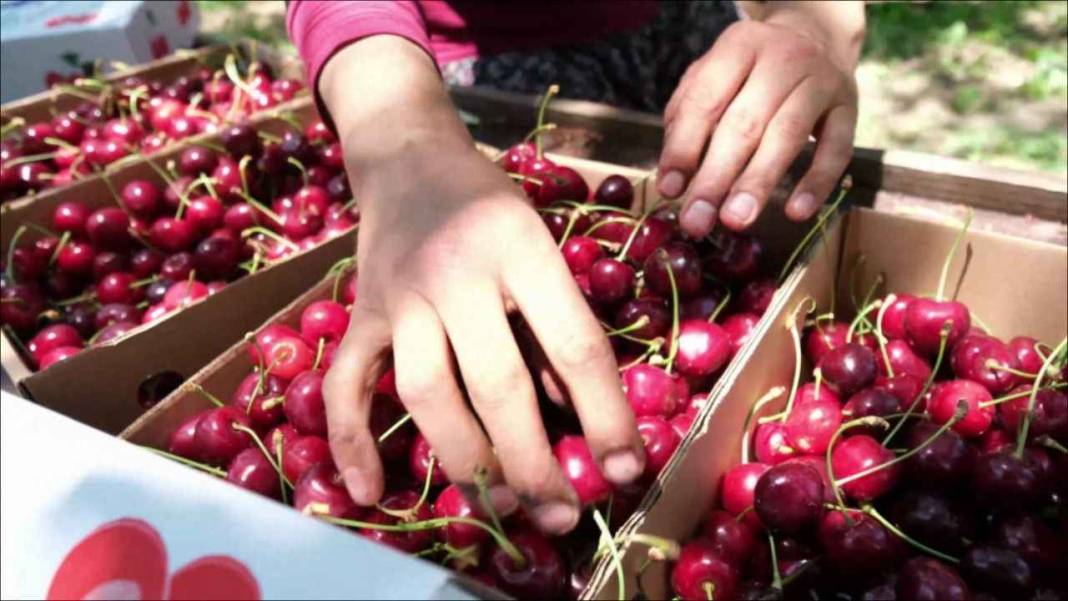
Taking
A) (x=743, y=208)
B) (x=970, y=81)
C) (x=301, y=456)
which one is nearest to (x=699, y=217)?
(x=743, y=208)

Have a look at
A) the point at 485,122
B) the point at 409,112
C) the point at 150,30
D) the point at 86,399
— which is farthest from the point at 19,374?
the point at 150,30

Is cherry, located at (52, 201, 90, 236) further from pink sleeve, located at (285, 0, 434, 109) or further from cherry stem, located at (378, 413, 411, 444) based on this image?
cherry stem, located at (378, 413, 411, 444)

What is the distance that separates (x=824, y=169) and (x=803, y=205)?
1.9 inches

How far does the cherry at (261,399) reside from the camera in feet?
3.06

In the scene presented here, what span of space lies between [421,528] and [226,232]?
2.68 feet

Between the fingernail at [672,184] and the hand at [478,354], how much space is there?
0.71 ft

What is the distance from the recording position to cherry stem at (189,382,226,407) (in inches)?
37.3

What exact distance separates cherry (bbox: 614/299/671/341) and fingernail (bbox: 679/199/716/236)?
122mm

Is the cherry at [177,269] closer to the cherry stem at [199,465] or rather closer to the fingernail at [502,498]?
the cherry stem at [199,465]

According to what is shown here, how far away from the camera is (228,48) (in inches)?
83.4

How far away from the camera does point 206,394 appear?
95 cm

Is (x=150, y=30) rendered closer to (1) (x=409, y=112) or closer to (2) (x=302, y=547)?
(1) (x=409, y=112)

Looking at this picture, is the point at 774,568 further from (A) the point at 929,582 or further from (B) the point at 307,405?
(B) the point at 307,405

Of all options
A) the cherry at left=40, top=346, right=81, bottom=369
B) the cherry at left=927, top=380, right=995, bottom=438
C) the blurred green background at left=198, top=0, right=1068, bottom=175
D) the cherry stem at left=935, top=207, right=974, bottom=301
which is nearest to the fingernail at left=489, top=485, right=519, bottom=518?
the cherry at left=927, top=380, right=995, bottom=438
